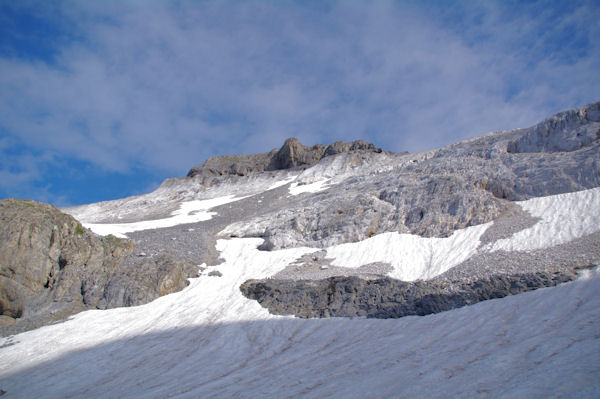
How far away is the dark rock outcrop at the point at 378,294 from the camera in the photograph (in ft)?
46.0

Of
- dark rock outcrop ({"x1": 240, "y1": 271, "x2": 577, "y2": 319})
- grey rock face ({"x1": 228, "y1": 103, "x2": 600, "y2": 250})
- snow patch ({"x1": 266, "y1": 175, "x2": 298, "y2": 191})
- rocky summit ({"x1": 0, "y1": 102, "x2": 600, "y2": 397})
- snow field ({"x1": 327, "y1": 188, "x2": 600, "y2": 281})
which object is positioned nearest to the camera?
rocky summit ({"x1": 0, "y1": 102, "x2": 600, "y2": 397})

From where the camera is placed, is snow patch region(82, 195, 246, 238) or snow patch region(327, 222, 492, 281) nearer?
snow patch region(327, 222, 492, 281)

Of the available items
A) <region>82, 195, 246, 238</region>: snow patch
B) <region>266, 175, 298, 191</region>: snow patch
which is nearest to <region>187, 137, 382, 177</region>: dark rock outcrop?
<region>266, 175, 298, 191</region>: snow patch

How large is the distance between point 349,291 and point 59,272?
1888 cm

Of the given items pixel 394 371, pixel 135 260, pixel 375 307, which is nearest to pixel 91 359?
pixel 135 260

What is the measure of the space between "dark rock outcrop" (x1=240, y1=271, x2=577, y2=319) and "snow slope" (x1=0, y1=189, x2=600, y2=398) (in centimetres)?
70

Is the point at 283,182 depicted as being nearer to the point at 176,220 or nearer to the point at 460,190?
the point at 176,220

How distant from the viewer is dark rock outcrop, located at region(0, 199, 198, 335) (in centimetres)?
2212

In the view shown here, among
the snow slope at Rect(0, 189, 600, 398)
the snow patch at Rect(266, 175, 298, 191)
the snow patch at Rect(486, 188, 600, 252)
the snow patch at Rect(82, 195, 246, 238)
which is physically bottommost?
the snow slope at Rect(0, 189, 600, 398)

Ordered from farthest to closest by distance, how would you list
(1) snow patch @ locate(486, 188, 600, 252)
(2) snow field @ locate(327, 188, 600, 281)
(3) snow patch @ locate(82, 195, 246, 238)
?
(3) snow patch @ locate(82, 195, 246, 238), (2) snow field @ locate(327, 188, 600, 281), (1) snow patch @ locate(486, 188, 600, 252)

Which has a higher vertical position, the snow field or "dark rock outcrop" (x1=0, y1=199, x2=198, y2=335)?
"dark rock outcrop" (x1=0, y1=199, x2=198, y2=335)

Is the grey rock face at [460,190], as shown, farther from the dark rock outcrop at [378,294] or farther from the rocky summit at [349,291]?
the dark rock outcrop at [378,294]

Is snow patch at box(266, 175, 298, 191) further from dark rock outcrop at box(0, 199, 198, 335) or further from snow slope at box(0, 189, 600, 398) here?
snow slope at box(0, 189, 600, 398)

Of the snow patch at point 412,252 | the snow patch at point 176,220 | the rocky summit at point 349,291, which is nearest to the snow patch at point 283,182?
the snow patch at point 176,220
